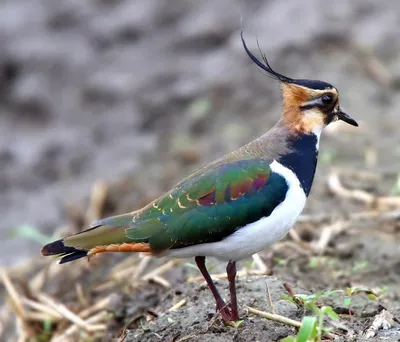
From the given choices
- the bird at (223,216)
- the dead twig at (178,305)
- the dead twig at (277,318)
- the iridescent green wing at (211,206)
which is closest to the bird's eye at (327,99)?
the bird at (223,216)

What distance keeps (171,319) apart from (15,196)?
520 centimetres

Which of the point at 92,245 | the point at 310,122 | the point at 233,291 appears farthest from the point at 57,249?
the point at 310,122

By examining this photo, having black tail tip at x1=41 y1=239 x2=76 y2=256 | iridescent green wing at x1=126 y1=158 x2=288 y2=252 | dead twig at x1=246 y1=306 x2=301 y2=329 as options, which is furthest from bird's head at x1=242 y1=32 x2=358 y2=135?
black tail tip at x1=41 y1=239 x2=76 y2=256

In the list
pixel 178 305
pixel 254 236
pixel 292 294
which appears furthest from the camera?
pixel 178 305

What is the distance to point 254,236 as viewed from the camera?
4488mm

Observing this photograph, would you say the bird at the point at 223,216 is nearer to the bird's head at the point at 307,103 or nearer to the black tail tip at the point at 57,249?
the black tail tip at the point at 57,249

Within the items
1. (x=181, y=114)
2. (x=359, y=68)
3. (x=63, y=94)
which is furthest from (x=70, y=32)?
(x=359, y=68)

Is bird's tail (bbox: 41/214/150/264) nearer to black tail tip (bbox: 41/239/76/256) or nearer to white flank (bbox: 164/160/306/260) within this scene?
black tail tip (bbox: 41/239/76/256)

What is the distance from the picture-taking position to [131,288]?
20.3 feet

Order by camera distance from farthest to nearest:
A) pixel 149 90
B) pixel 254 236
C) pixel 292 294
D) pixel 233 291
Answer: pixel 149 90 → pixel 292 294 → pixel 233 291 → pixel 254 236

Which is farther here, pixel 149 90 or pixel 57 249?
pixel 149 90

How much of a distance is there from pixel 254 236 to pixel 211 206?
0.28m

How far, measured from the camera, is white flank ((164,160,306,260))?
177 inches

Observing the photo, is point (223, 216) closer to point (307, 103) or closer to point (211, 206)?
point (211, 206)
